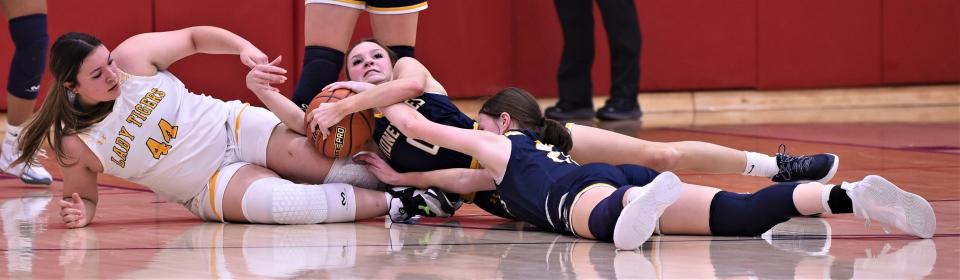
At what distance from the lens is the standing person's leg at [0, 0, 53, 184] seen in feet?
16.3

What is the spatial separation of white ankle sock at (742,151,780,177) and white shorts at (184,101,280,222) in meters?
1.41

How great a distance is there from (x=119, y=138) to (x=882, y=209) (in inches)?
77.5

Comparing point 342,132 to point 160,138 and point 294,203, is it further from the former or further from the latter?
point 160,138

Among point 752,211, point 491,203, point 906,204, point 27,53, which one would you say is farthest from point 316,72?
point 906,204

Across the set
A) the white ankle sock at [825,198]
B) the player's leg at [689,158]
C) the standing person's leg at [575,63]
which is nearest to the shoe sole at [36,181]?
the player's leg at [689,158]

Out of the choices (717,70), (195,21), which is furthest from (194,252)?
(717,70)

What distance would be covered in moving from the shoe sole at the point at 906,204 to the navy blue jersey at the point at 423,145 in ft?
3.88

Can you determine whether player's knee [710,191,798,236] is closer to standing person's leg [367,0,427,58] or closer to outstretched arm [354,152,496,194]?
outstretched arm [354,152,496,194]

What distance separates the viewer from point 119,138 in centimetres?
362

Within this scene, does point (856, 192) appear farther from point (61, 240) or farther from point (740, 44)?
point (740, 44)

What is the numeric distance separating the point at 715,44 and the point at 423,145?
5017mm

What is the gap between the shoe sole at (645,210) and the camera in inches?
116

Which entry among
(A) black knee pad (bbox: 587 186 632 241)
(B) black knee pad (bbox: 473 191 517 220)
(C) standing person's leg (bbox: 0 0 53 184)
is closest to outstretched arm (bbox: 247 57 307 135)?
(B) black knee pad (bbox: 473 191 517 220)

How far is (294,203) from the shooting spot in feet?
12.0
